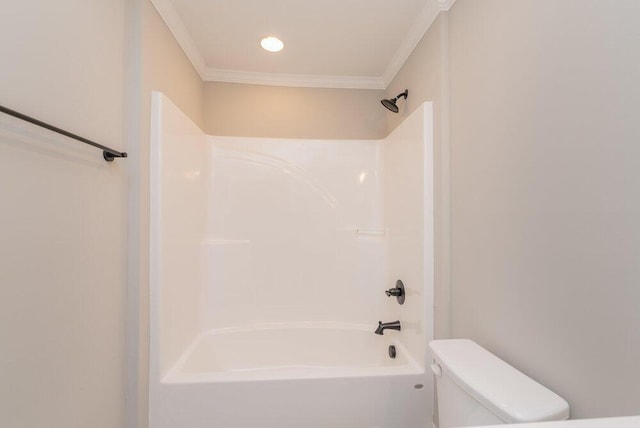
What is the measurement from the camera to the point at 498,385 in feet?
2.71

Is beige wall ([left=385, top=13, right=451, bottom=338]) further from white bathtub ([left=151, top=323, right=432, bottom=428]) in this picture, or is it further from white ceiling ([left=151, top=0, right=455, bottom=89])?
white bathtub ([left=151, top=323, right=432, bottom=428])

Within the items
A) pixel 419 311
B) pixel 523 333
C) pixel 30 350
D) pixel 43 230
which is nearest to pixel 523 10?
pixel 523 333

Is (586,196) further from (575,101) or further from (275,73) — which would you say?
(275,73)

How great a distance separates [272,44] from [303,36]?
0.71 ft

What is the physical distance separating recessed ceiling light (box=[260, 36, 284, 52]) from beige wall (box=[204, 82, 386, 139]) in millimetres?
423

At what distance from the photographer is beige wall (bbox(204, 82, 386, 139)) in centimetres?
228

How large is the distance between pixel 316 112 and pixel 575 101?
72.7 inches

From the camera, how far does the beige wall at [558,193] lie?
63 centimetres

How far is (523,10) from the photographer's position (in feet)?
3.03

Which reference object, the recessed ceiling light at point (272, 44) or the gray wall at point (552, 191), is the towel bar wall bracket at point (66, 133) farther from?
the gray wall at point (552, 191)

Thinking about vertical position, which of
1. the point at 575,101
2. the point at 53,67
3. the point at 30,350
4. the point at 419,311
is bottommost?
the point at 419,311

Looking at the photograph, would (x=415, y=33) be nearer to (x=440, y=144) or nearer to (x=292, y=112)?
(x=440, y=144)

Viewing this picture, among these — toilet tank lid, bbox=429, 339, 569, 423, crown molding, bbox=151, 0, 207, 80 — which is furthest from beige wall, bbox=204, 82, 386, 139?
toilet tank lid, bbox=429, 339, 569, 423

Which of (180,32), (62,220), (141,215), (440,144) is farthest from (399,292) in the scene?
(180,32)
